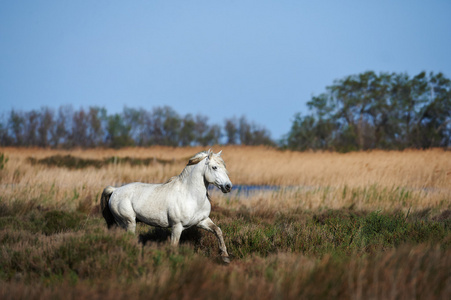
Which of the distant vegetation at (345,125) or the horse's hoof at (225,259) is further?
the distant vegetation at (345,125)

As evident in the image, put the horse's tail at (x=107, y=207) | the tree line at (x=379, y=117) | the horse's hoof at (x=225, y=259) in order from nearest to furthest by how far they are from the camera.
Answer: the horse's hoof at (x=225, y=259) → the horse's tail at (x=107, y=207) → the tree line at (x=379, y=117)

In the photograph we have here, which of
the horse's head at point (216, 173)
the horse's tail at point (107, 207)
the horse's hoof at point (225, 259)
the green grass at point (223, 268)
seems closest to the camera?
the green grass at point (223, 268)

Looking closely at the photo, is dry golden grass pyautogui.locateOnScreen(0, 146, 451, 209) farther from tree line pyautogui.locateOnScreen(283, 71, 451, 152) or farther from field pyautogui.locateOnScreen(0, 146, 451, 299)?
tree line pyautogui.locateOnScreen(283, 71, 451, 152)

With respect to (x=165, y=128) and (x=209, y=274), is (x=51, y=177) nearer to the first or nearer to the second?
(x=209, y=274)

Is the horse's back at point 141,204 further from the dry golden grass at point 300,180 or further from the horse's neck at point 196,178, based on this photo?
the dry golden grass at point 300,180

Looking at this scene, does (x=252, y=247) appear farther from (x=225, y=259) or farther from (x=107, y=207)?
(x=107, y=207)

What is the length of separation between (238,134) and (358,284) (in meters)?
46.4

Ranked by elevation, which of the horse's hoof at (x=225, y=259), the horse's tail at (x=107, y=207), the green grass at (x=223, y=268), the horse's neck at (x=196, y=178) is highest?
the horse's neck at (x=196, y=178)

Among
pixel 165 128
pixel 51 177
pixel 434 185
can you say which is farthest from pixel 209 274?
pixel 165 128

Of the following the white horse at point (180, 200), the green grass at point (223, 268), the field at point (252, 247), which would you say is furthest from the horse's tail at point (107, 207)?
the green grass at point (223, 268)

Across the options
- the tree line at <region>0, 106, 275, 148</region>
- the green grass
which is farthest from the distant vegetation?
the green grass

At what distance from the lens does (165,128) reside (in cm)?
4775

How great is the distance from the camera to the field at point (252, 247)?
3.44m

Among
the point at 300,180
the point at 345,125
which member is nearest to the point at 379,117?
the point at 345,125
